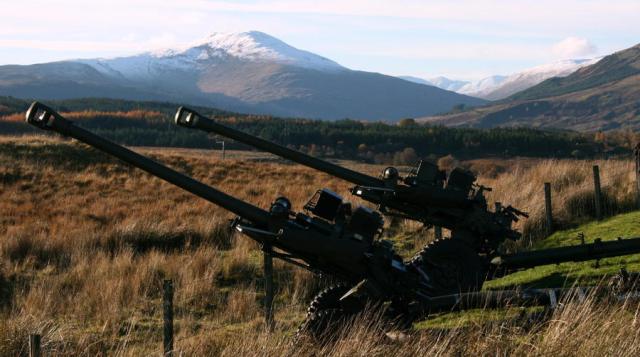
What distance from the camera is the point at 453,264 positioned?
460 inches

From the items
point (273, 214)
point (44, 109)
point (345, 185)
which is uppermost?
point (44, 109)

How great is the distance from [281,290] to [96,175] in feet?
70.8

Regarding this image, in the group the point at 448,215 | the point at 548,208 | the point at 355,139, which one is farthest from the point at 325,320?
the point at 355,139

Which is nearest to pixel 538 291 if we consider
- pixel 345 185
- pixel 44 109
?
pixel 44 109

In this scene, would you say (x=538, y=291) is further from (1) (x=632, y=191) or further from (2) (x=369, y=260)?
(1) (x=632, y=191)

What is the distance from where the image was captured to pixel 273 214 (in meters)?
8.45

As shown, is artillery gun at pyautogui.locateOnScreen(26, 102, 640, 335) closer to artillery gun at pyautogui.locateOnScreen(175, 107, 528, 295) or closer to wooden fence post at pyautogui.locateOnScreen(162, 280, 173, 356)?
wooden fence post at pyautogui.locateOnScreen(162, 280, 173, 356)

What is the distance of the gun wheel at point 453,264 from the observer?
37.3 feet

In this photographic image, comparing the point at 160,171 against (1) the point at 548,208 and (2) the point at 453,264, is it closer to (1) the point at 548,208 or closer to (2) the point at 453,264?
(2) the point at 453,264

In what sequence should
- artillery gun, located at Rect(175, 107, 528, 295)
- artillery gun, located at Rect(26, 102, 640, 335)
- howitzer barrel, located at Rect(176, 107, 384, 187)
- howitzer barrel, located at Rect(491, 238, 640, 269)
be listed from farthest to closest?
1. artillery gun, located at Rect(175, 107, 528, 295)
2. howitzer barrel, located at Rect(491, 238, 640, 269)
3. howitzer barrel, located at Rect(176, 107, 384, 187)
4. artillery gun, located at Rect(26, 102, 640, 335)

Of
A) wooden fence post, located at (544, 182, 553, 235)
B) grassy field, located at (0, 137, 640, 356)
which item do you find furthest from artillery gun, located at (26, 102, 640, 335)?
wooden fence post, located at (544, 182, 553, 235)

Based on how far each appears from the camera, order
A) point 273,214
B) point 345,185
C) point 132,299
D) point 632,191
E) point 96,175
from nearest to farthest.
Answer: point 273,214
point 132,299
point 632,191
point 345,185
point 96,175

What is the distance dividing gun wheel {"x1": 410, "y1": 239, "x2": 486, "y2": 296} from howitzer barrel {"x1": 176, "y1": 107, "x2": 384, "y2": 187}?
59.0 inches

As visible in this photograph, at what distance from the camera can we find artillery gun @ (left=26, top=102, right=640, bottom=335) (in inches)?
333
